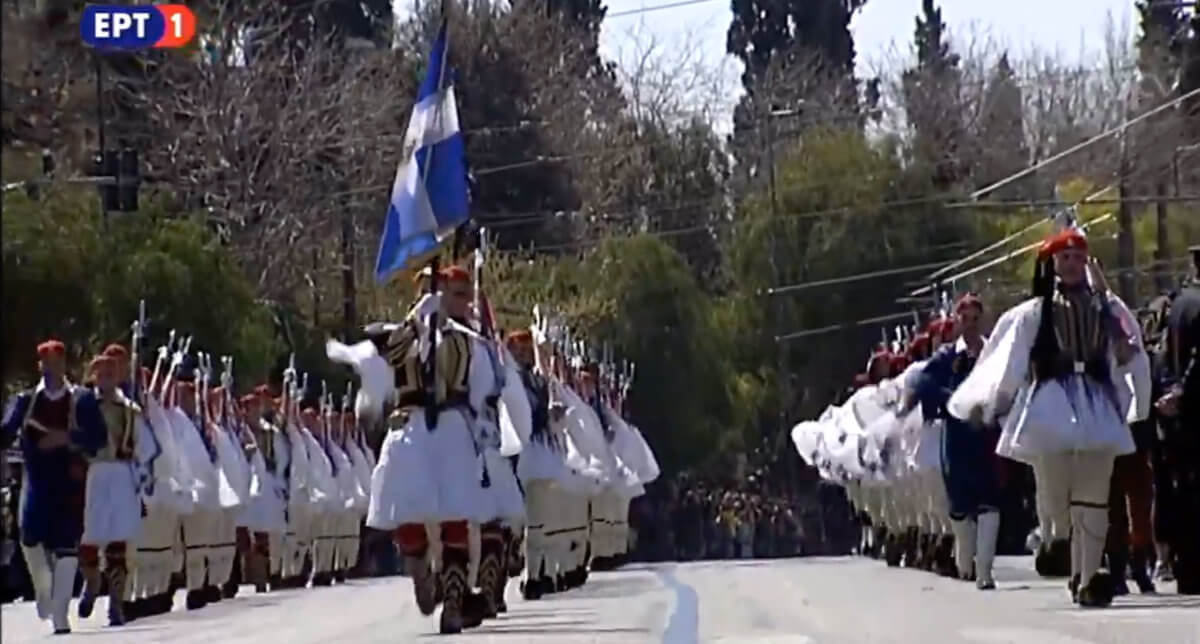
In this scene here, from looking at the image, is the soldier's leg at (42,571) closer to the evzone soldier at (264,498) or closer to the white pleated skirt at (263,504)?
the white pleated skirt at (263,504)

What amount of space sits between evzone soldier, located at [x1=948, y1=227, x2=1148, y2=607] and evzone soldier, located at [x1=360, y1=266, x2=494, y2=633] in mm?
3068

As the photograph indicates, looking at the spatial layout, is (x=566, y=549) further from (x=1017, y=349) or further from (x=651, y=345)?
(x=651, y=345)

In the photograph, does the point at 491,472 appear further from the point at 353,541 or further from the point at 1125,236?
the point at 1125,236

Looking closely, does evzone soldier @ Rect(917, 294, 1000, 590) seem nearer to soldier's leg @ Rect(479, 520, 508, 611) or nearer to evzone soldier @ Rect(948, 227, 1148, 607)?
evzone soldier @ Rect(948, 227, 1148, 607)

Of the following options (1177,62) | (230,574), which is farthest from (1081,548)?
(1177,62)

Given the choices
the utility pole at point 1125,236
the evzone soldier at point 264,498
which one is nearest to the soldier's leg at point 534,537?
the evzone soldier at point 264,498

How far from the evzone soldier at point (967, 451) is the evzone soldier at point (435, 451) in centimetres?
722

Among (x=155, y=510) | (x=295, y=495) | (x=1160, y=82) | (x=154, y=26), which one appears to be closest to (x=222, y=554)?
(x=155, y=510)

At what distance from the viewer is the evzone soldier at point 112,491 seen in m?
20.3

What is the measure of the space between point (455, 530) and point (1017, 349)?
338cm

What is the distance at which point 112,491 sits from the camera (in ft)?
67.9

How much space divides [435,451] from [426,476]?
0.15 m

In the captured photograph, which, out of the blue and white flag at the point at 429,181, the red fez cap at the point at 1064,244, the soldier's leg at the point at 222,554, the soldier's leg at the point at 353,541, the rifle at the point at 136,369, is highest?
the blue and white flag at the point at 429,181

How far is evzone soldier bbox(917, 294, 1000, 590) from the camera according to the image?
21.5 meters
